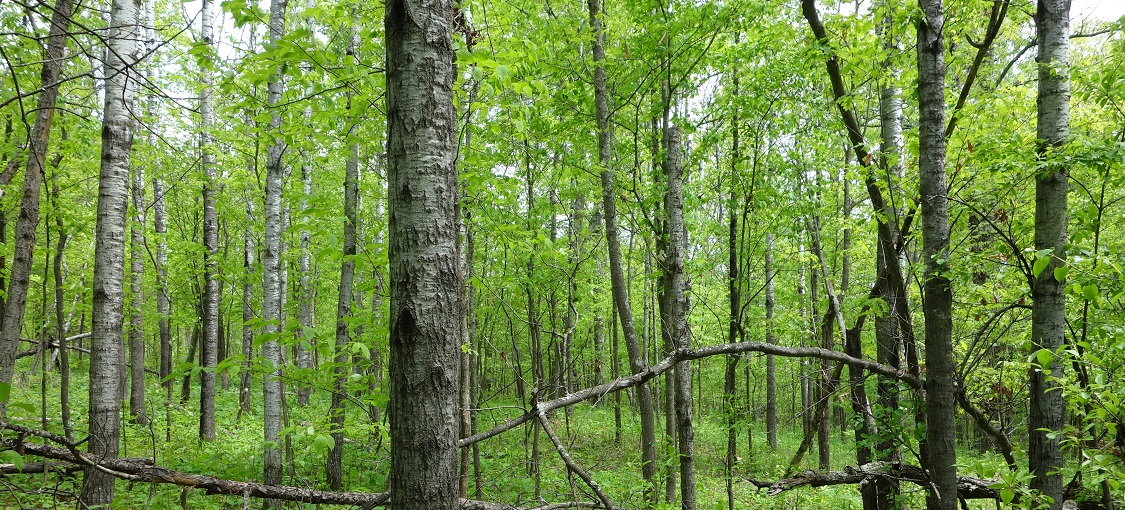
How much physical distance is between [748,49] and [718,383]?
820 inches

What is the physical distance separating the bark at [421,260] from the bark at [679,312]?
3.29 m

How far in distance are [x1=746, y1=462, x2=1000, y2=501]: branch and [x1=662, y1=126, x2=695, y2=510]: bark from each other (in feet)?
3.44

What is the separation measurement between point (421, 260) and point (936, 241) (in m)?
3.09

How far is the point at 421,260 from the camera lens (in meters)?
1.89

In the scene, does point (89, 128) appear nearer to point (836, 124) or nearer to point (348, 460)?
point (348, 460)

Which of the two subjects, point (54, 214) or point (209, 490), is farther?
point (54, 214)

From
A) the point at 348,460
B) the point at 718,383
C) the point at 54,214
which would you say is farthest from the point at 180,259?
the point at 718,383

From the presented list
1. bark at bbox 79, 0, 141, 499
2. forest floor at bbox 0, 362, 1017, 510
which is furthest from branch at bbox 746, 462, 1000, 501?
bark at bbox 79, 0, 141, 499

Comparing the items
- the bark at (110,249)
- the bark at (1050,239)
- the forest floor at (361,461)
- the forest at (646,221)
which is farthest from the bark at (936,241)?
the bark at (110,249)

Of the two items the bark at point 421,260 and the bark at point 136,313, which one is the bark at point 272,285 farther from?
the bark at point 421,260

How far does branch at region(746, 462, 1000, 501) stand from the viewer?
13.4ft

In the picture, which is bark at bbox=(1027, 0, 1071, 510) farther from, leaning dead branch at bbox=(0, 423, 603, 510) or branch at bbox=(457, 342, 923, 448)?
leaning dead branch at bbox=(0, 423, 603, 510)

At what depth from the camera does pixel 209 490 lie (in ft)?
11.8

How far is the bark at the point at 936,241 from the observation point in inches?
122
